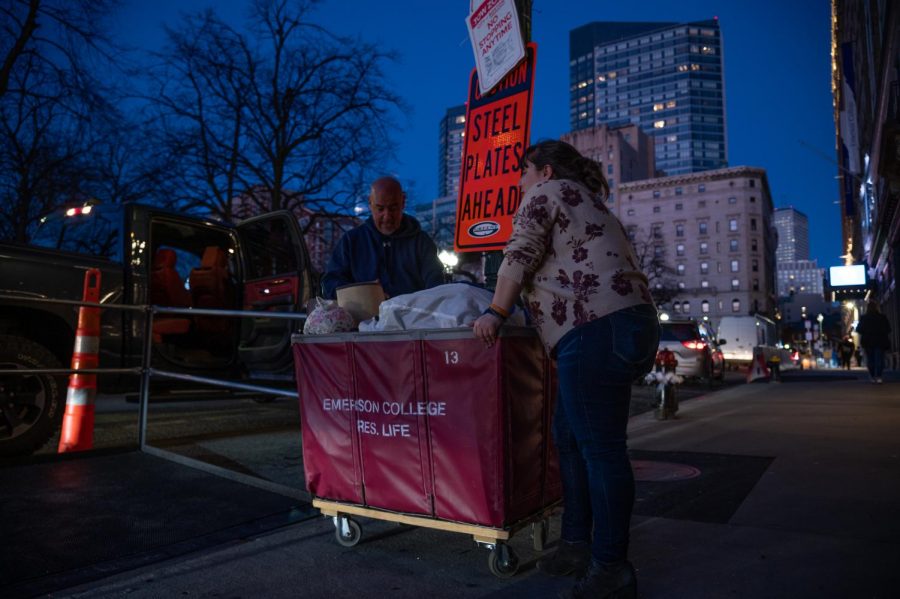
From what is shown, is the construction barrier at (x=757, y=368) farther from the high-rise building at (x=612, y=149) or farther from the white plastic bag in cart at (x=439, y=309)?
the high-rise building at (x=612, y=149)

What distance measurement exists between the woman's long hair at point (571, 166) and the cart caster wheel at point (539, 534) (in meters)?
1.64

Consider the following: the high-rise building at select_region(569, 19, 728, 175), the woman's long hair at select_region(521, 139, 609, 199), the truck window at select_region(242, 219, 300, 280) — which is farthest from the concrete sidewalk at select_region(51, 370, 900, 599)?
the high-rise building at select_region(569, 19, 728, 175)

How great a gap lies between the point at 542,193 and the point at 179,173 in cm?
2060

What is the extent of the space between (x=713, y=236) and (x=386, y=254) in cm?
11115

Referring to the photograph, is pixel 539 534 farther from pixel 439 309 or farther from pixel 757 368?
pixel 757 368

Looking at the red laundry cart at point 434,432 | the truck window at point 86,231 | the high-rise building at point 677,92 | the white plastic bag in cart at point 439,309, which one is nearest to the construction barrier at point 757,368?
the truck window at point 86,231

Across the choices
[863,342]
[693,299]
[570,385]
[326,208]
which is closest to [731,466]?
[570,385]

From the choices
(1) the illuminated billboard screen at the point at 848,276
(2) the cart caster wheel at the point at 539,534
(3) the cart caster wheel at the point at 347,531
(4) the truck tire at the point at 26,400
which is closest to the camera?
(2) the cart caster wheel at the point at 539,534

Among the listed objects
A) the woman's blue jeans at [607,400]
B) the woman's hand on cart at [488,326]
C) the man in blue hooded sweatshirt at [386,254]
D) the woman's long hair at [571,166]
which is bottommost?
the woman's blue jeans at [607,400]

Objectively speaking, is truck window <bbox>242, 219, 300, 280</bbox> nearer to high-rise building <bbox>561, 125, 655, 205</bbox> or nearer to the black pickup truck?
the black pickup truck

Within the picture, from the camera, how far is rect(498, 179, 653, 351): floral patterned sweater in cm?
263

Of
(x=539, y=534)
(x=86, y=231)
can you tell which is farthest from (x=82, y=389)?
(x=539, y=534)

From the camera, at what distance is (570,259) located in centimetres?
270

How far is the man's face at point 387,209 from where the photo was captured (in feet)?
13.5
